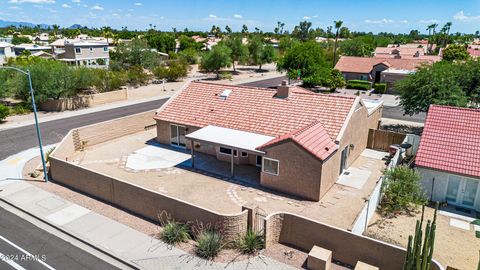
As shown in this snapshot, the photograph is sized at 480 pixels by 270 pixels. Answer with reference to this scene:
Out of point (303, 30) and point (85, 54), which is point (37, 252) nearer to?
point (85, 54)

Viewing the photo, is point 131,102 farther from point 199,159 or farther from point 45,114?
point 199,159

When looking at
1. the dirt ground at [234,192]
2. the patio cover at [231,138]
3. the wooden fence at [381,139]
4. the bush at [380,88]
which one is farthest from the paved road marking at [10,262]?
the bush at [380,88]

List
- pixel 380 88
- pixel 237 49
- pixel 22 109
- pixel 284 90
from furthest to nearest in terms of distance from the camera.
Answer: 1. pixel 237 49
2. pixel 380 88
3. pixel 22 109
4. pixel 284 90

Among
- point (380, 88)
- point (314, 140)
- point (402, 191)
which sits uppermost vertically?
point (314, 140)

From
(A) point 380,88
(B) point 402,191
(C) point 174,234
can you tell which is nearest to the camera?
(C) point 174,234

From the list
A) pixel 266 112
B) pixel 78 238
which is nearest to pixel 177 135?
pixel 266 112

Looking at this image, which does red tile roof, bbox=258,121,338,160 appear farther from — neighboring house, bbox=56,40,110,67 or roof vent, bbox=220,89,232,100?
neighboring house, bbox=56,40,110,67

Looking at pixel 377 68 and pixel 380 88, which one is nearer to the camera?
pixel 380 88
